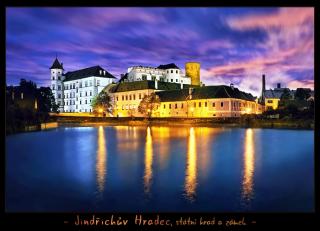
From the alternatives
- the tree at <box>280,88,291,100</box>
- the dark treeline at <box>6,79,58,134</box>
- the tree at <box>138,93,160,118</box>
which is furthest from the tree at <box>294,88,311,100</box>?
the tree at <box>138,93,160,118</box>

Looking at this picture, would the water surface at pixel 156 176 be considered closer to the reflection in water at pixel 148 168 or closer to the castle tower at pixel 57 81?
the reflection in water at pixel 148 168

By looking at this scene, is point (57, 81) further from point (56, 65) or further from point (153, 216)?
point (153, 216)

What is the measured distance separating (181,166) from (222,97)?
12.4 meters

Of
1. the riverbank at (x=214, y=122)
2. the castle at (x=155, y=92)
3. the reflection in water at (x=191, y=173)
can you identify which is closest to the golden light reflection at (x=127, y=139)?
the riverbank at (x=214, y=122)

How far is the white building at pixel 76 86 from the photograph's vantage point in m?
10.3

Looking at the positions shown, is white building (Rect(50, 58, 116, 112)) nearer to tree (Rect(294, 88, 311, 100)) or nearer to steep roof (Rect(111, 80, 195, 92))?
tree (Rect(294, 88, 311, 100))

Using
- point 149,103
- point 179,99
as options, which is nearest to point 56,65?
point 179,99

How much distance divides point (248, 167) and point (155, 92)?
64.3 feet

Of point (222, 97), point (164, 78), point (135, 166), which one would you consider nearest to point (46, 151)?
point (135, 166)

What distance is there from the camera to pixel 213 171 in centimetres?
983

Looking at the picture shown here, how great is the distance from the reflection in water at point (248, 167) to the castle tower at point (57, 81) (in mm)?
5844

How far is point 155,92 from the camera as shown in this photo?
29.2 meters
